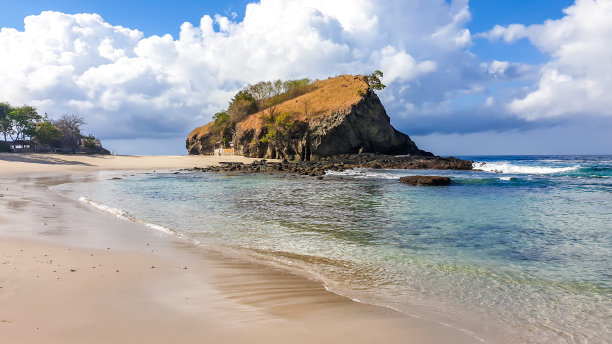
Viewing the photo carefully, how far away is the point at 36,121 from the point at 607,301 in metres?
81.4

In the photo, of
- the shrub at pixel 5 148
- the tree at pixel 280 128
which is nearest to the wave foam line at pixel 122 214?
the tree at pixel 280 128

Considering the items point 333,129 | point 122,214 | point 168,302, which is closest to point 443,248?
point 168,302

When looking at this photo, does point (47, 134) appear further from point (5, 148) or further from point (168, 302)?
point (168, 302)

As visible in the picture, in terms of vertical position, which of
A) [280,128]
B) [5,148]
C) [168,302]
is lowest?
[168,302]

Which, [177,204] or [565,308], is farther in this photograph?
[177,204]

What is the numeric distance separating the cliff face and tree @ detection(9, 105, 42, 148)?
3716 centimetres

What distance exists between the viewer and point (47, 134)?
6088 cm

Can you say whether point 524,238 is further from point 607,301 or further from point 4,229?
point 4,229

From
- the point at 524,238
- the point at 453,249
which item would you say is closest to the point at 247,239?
the point at 453,249

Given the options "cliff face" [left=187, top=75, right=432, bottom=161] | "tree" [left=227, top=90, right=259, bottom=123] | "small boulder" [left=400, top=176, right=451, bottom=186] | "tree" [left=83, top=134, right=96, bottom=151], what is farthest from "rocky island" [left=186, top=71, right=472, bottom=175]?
"tree" [left=83, top=134, right=96, bottom=151]

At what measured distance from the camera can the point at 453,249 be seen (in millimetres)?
7953

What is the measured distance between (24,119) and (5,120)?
2.72 metres

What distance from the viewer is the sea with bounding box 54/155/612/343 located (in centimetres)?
468

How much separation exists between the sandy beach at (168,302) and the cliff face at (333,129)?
4949 cm
